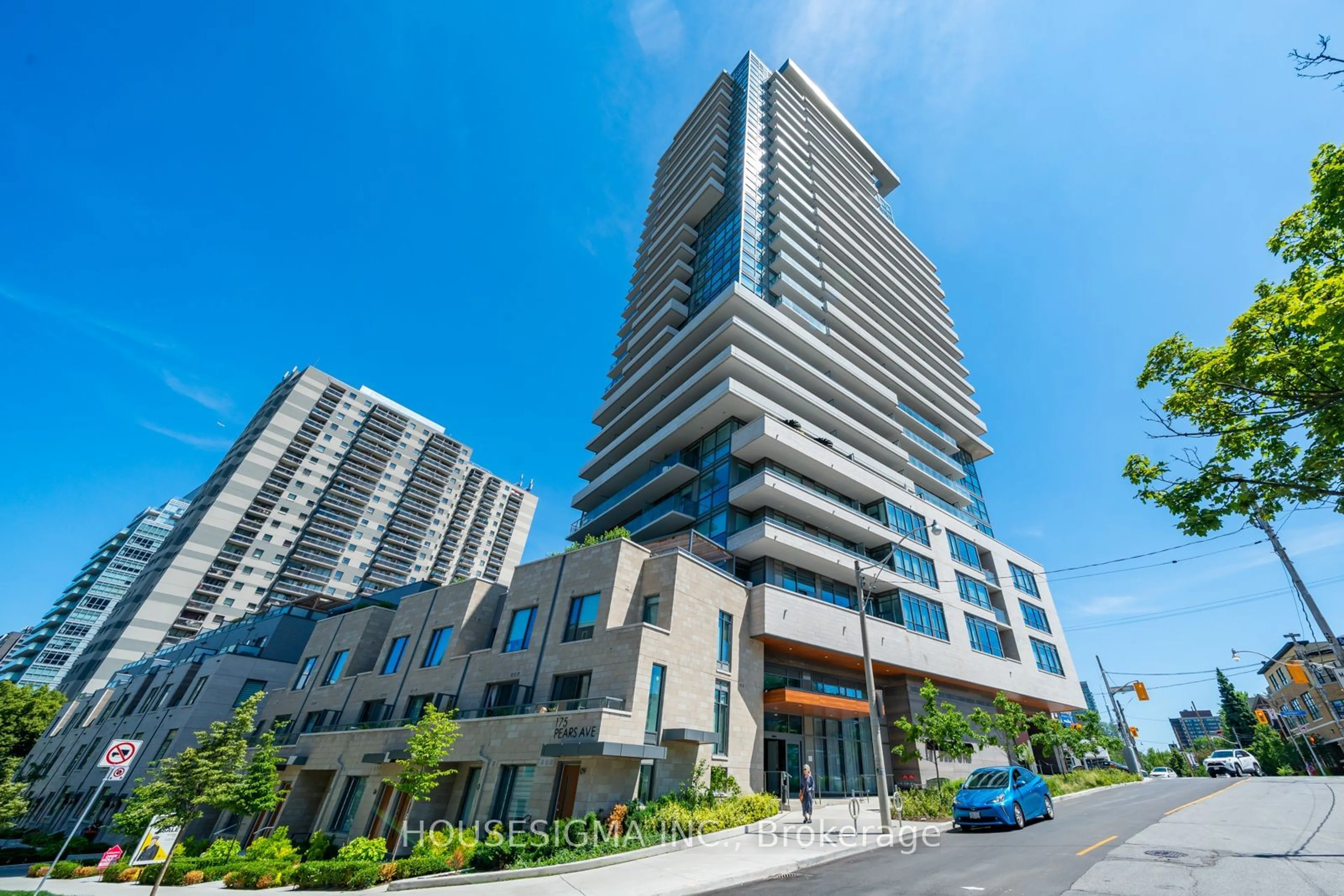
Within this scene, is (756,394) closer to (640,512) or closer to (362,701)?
(640,512)

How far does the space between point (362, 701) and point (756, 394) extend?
27.8m

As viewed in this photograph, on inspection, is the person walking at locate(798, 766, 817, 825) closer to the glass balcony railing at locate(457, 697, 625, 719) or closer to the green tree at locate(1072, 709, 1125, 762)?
the glass balcony railing at locate(457, 697, 625, 719)

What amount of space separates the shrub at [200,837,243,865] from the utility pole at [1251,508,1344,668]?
3399cm

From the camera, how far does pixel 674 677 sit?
19969 millimetres

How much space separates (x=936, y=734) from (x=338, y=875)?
928 inches

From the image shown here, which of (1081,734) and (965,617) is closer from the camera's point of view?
(1081,734)

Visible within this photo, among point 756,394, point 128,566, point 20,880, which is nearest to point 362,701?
point 20,880

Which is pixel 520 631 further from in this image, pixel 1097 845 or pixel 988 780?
pixel 1097 845

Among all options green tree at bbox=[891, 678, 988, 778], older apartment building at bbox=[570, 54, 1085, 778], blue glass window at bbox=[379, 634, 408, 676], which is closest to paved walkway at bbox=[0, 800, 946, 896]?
green tree at bbox=[891, 678, 988, 778]

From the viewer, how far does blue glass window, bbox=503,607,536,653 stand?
2327 cm

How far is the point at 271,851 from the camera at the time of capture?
19984 millimetres

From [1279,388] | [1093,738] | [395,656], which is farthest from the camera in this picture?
[1093,738]

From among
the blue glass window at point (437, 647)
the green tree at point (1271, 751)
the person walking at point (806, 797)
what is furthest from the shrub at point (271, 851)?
the green tree at point (1271, 751)

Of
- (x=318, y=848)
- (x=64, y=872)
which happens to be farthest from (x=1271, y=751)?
(x=64, y=872)
